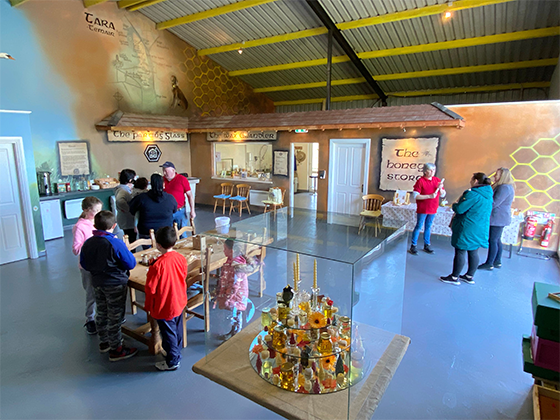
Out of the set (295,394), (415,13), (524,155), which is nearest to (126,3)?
(415,13)

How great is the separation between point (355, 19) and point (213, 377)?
322 inches

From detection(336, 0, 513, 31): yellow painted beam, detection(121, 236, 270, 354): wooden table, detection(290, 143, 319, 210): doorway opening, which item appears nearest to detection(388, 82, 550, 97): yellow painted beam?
detection(290, 143, 319, 210): doorway opening

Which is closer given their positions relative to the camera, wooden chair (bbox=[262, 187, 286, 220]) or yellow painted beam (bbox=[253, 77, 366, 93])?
wooden chair (bbox=[262, 187, 286, 220])

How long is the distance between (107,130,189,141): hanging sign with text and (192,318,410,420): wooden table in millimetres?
7823

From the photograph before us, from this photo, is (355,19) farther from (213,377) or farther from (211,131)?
(213,377)

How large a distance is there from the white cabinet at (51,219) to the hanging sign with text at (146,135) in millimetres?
2402

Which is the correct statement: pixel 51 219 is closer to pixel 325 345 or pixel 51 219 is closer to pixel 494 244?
pixel 325 345

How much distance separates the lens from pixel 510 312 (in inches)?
154

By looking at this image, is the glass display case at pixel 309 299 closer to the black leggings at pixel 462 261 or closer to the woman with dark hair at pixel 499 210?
the black leggings at pixel 462 261

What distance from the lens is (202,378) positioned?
111 inches

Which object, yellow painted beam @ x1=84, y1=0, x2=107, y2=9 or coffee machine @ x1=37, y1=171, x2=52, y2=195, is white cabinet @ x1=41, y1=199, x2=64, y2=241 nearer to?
coffee machine @ x1=37, y1=171, x2=52, y2=195

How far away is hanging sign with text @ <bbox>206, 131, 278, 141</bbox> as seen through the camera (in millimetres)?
8906

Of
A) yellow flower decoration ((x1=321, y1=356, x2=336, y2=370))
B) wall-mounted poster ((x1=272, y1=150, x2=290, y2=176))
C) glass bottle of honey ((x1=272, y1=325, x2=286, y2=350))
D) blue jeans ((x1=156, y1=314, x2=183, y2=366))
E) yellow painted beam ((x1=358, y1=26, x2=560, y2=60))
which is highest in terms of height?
yellow painted beam ((x1=358, y1=26, x2=560, y2=60))

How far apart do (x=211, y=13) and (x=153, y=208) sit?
21.7 feet
